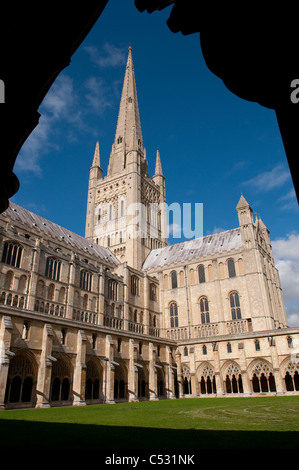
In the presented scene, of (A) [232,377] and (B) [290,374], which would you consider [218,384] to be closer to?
(A) [232,377]

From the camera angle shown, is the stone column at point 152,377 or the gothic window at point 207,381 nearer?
the stone column at point 152,377

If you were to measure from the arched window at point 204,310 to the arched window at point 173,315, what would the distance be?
148 inches

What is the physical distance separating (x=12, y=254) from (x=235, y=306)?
1031 inches

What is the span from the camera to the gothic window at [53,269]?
33.9 m

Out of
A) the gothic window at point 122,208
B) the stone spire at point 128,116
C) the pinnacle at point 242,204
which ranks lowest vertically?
the pinnacle at point 242,204

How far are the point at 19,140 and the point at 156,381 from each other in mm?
32716

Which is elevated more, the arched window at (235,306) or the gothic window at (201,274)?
the gothic window at (201,274)

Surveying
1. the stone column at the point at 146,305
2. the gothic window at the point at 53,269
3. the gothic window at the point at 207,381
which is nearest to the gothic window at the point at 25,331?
the gothic window at the point at 53,269

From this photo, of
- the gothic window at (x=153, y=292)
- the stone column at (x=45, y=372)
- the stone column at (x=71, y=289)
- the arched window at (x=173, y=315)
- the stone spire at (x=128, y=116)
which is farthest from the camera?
the stone spire at (x=128, y=116)

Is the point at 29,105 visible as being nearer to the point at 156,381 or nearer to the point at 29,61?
the point at 29,61

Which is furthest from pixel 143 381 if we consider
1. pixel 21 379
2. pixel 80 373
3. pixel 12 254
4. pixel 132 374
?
pixel 12 254

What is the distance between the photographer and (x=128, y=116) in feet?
222

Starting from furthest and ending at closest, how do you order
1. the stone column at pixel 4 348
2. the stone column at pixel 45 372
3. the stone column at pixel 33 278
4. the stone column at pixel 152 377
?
1. the stone column at pixel 152 377
2. the stone column at pixel 33 278
3. the stone column at pixel 45 372
4. the stone column at pixel 4 348

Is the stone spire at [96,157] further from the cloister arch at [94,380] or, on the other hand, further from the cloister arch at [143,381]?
the cloister arch at [94,380]
